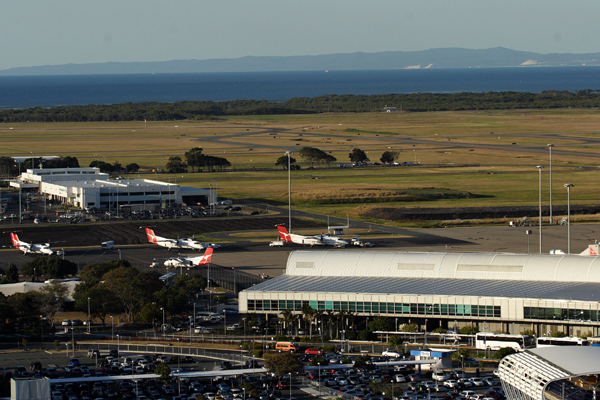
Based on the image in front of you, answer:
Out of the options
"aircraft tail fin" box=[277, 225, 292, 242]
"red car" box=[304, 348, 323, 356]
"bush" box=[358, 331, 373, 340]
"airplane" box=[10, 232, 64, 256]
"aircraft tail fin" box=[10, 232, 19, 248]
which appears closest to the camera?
"red car" box=[304, 348, 323, 356]

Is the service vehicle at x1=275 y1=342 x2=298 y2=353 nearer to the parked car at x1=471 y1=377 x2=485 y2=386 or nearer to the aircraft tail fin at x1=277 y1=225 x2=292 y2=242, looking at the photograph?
the parked car at x1=471 y1=377 x2=485 y2=386

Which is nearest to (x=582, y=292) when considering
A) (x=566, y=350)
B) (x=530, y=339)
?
(x=530, y=339)

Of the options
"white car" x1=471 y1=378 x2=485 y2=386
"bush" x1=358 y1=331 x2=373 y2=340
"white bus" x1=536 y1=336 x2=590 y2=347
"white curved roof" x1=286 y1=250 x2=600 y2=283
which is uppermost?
"white curved roof" x1=286 y1=250 x2=600 y2=283

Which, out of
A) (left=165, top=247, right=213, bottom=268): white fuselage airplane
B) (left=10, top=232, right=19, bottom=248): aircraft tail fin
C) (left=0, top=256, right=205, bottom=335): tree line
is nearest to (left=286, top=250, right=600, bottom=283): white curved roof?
(left=0, top=256, right=205, bottom=335): tree line

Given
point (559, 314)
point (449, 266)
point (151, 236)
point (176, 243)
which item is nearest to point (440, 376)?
point (559, 314)

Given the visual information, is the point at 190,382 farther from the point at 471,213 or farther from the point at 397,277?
the point at 471,213
